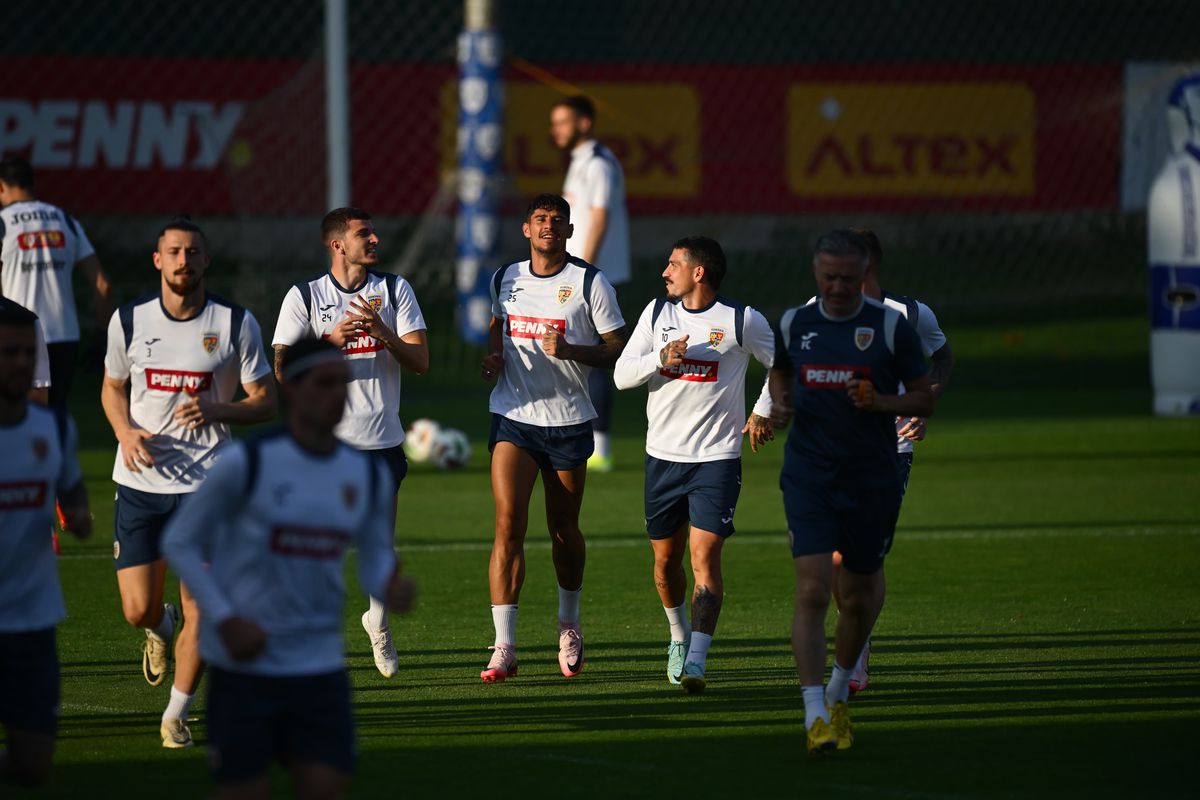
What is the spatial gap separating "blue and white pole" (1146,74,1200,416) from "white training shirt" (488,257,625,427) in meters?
10.8

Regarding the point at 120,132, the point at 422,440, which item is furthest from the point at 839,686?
the point at 120,132

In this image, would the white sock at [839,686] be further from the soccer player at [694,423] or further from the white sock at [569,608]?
the white sock at [569,608]

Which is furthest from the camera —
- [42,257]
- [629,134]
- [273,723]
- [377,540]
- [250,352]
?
[629,134]

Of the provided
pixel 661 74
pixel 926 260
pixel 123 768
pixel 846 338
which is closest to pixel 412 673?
pixel 123 768

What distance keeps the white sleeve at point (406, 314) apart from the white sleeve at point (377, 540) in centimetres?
328

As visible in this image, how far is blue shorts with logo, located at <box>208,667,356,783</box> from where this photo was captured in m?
4.52

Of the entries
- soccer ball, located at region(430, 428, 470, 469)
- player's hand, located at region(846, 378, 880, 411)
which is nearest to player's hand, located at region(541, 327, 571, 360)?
player's hand, located at region(846, 378, 880, 411)

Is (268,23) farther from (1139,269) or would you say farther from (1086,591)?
(1086,591)

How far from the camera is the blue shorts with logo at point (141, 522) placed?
22.2 ft

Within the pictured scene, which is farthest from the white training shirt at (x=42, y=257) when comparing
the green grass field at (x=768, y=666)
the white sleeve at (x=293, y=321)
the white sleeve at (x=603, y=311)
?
the white sleeve at (x=603, y=311)

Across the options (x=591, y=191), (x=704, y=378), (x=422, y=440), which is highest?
(x=591, y=191)

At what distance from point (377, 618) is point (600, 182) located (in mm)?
6044

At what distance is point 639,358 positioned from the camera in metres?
7.97

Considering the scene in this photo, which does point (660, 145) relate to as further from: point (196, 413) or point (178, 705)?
point (178, 705)
